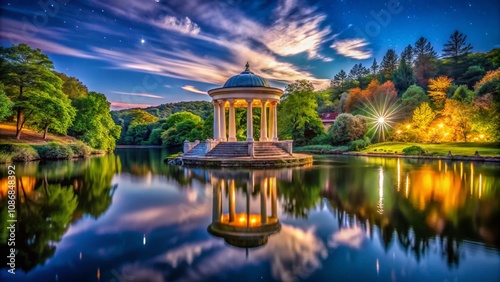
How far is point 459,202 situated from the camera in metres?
10.5

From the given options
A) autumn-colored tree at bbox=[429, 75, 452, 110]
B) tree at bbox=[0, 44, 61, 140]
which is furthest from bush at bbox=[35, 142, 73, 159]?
autumn-colored tree at bbox=[429, 75, 452, 110]

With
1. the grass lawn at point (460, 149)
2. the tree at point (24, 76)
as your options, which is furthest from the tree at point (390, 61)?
the tree at point (24, 76)

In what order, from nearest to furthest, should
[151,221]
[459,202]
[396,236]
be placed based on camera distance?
[396,236] → [151,221] → [459,202]

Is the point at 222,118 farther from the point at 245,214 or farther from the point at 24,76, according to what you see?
the point at 245,214

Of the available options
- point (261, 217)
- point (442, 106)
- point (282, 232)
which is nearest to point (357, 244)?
point (282, 232)

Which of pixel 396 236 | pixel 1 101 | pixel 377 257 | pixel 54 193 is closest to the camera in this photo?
pixel 377 257

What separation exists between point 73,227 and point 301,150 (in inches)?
1746

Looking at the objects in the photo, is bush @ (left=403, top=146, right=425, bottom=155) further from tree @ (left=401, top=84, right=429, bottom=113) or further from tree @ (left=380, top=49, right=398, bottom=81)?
tree @ (left=380, top=49, right=398, bottom=81)

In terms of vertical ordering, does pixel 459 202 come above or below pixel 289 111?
below

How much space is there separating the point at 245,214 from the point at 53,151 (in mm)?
31315

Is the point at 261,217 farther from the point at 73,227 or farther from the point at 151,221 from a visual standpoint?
the point at 73,227

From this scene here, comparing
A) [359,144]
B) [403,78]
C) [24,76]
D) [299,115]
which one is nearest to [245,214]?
[24,76]

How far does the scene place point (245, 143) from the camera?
95.5 feet

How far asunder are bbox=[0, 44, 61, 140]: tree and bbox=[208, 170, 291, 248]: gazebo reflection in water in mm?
28783
